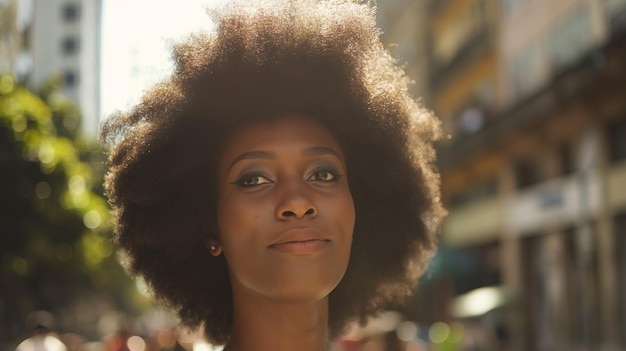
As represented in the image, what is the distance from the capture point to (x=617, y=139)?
84.5ft

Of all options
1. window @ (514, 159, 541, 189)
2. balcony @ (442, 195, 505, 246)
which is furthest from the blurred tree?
balcony @ (442, 195, 505, 246)

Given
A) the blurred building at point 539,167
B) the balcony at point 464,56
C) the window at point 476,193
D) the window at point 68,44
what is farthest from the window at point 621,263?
the window at point 68,44

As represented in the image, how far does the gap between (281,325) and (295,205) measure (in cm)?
39

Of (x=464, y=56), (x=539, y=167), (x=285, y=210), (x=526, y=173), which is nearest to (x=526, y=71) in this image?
(x=526, y=173)

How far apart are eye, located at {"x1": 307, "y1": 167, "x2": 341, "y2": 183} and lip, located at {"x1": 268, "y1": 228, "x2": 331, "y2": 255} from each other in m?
0.18

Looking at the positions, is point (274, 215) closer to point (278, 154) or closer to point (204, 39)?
point (278, 154)

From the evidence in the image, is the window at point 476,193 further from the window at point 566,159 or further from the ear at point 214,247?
the ear at point 214,247

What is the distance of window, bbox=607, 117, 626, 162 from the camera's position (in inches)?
997

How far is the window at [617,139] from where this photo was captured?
25.3m

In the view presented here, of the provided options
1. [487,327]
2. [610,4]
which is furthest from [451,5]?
[610,4]

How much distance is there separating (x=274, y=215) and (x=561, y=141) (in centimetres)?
2653

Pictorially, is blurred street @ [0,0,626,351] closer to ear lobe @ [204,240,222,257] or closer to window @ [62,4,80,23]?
window @ [62,4,80,23]

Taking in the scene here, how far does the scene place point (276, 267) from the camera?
3.24 m

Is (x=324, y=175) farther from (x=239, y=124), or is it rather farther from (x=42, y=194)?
(x=42, y=194)
